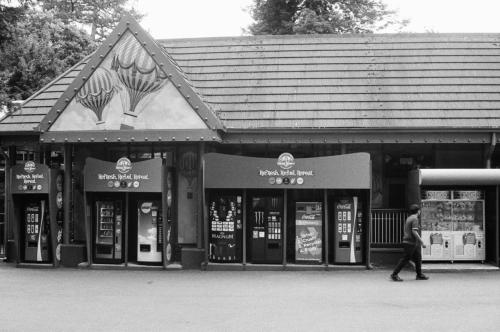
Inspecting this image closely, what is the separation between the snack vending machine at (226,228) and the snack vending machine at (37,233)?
4.70 m

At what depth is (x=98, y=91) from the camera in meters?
16.0

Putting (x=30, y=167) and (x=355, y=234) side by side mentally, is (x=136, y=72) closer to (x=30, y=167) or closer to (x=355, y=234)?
(x=30, y=167)

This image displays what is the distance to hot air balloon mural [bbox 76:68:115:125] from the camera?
1602 centimetres

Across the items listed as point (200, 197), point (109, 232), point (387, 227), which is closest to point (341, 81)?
point (387, 227)

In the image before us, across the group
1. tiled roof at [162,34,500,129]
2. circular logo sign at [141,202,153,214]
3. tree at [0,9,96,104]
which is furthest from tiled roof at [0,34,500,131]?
tree at [0,9,96,104]

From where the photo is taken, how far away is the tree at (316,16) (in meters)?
30.4

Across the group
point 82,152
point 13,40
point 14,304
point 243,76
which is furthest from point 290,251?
point 13,40

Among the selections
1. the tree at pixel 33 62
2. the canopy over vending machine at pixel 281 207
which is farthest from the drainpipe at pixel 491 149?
the tree at pixel 33 62

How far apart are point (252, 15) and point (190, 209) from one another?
19238 mm

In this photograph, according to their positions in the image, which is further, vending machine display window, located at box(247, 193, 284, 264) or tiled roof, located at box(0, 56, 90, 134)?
tiled roof, located at box(0, 56, 90, 134)

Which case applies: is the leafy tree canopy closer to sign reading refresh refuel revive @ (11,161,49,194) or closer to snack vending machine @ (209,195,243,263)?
sign reading refresh refuel revive @ (11,161,49,194)

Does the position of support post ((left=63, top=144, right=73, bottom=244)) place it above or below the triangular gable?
below

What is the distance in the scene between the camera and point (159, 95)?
626 inches

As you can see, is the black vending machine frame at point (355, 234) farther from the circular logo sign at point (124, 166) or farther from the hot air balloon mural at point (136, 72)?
the hot air balloon mural at point (136, 72)
